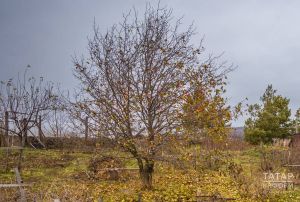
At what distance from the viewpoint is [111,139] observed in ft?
42.8

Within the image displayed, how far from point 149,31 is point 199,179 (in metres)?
4.91

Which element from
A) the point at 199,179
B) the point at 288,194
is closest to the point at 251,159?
the point at 288,194

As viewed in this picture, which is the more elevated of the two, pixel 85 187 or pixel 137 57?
pixel 137 57

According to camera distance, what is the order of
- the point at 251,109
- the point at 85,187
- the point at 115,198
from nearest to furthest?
the point at 115,198, the point at 85,187, the point at 251,109

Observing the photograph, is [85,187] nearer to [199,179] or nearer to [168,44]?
[199,179]

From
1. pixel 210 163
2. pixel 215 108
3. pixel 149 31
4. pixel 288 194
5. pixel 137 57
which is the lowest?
pixel 288 194

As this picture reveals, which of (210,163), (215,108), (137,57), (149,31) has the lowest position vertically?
(210,163)

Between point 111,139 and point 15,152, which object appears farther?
point 15,152

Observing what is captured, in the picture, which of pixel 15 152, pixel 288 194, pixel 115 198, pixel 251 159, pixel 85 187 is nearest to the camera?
pixel 115 198

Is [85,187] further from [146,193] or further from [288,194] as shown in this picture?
[288,194]

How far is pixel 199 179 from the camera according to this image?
13.7 meters

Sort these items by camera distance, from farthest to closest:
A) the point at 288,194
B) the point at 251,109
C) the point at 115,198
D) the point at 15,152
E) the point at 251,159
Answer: the point at 251,109
the point at 251,159
the point at 15,152
the point at 288,194
the point at 115,198

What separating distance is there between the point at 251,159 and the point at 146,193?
1320 centimetres

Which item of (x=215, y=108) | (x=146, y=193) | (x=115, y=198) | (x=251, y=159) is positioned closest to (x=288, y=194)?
(x=215, y=108)
